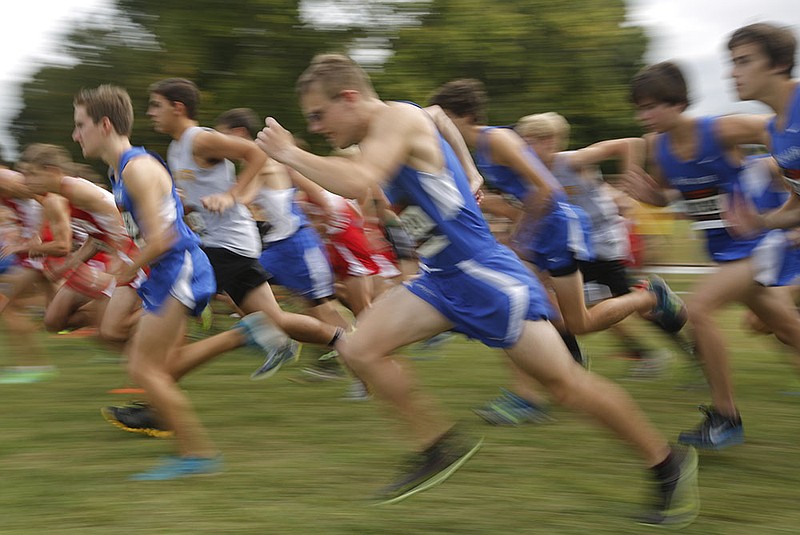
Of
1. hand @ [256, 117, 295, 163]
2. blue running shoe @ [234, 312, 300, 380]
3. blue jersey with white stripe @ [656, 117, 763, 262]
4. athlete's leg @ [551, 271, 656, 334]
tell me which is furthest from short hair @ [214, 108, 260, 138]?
hand @ [256, 117, 295, 163]

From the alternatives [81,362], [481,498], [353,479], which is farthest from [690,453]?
[81,362]

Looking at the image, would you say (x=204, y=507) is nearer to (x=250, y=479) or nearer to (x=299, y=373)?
(x=250, y=479)

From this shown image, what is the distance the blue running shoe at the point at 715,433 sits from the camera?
473 centimetres

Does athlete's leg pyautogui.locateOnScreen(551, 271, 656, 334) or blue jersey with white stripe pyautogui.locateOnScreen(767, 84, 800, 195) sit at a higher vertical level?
blue jersey with white stripe pyautogui.locateOnScreen(767, 84, 800, 195)

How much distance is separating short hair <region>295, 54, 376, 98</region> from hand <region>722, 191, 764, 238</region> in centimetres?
209

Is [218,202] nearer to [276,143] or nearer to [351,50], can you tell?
[276,143]

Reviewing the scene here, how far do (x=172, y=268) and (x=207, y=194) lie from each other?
5.55ft

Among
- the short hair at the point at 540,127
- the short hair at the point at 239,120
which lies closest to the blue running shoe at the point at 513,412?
the short hair at the point at 540,127

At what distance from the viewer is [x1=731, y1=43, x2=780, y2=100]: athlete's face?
4.41 meters

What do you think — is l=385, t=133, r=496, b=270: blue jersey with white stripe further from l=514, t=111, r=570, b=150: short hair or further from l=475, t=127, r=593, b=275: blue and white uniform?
l=514, t=111, r=570, b=150: short hair

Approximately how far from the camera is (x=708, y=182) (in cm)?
498

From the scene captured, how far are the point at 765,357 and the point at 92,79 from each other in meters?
12.9

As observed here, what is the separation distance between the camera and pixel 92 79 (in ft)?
55.0

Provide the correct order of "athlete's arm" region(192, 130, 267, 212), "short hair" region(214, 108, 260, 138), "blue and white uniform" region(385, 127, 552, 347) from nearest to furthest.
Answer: "blue and white uniform" region(385, 127, 552, 347), "athlete's arm" region(192, 130, 267, 212), "short hair" region(214, 108, 260, 138)
